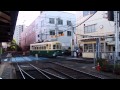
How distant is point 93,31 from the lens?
30766mm

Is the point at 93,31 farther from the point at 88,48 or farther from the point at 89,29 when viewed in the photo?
the point at 88,48

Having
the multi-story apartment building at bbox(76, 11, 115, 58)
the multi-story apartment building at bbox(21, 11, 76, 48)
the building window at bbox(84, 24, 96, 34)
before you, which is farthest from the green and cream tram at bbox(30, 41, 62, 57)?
the multi-story apartment building at bbox(21, 11, 76, 48)

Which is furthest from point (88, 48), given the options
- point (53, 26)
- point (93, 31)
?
point (53, 26)

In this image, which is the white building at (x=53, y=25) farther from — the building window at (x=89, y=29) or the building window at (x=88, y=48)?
the building window at (x=88, y=48)

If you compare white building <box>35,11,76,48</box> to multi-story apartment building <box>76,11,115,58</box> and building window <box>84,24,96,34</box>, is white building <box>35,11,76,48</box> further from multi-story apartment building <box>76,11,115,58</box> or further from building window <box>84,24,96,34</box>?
building window <box>84,24,96,34</box>

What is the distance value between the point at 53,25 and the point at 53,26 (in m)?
0.19

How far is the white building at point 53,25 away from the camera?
138 feet

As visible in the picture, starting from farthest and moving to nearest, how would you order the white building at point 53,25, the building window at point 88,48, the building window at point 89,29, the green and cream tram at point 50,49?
1. the white building at point 53,25
2. the building window at point 88,48
3. the building window at point 89,29
4. the green and cream tram at point 50,49

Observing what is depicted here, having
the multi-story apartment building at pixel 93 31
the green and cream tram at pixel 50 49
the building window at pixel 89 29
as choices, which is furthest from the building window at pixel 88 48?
the green and cream tram at pixel 50 49

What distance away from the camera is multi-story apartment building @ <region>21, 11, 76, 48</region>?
41969 millimetres

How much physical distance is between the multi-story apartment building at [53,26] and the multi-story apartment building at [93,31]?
8087 millimetres
